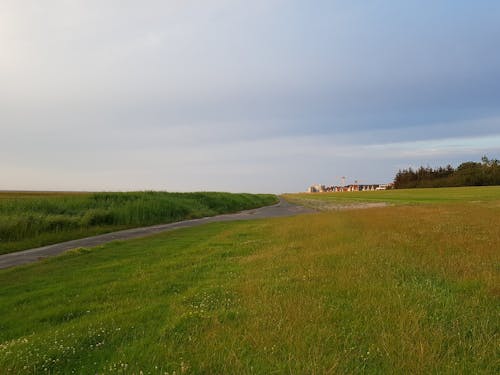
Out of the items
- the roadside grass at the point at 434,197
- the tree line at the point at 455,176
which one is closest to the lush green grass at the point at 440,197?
the roadside grass at the point at 434,197

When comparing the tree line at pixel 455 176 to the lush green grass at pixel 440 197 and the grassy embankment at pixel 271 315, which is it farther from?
the grassy embankment at pixel 271 315

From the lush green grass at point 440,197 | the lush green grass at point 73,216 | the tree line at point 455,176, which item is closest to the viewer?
the lush green grass at point 73,216

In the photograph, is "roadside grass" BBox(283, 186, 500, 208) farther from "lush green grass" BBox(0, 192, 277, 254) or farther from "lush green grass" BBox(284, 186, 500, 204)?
"lush green grass" BBox(0, 192, 277, 254)

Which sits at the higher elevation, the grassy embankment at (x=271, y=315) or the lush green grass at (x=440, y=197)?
the lush green grass at (x=440, y=197)

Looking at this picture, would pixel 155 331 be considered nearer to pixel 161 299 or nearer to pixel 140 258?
pixel 161 299

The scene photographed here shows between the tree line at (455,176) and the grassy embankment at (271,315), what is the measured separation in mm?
131645

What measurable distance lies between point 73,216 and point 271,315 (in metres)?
27.0

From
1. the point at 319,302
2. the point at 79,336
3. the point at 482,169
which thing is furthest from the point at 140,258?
the point at 482,169

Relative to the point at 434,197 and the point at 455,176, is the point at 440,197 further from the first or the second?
the point at 455,176

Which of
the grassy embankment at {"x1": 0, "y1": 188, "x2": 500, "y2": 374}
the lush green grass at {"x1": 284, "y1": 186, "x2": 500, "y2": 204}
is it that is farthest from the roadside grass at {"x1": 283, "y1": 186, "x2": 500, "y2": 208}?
the grassy embankment at {"x1": 0, "y1": 188, "x2": 500, "y2": 374}

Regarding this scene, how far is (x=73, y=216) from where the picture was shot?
28344 mm

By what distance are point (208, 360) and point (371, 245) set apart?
9054 millimetres

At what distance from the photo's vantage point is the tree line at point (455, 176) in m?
121

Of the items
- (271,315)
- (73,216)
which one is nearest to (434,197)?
(73,216)
